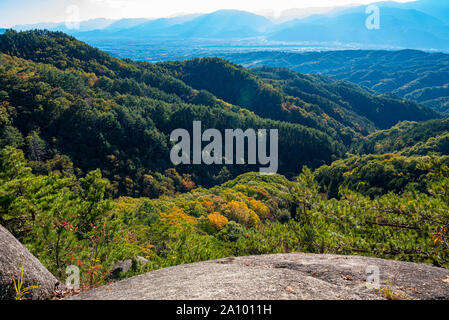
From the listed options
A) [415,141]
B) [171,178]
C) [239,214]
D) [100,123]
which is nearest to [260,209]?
[239,214]

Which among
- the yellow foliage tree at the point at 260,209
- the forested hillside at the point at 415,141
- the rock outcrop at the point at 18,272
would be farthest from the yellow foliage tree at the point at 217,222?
the forested hillside at the point at 415,141

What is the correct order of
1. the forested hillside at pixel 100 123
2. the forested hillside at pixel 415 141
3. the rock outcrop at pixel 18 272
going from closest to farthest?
the rock outcrop at pixel 18 272, the forested hillside at pixel 100 123, the forested hillside at pixel 415 141

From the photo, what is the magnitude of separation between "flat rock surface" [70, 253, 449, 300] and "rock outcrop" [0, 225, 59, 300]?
1294mm

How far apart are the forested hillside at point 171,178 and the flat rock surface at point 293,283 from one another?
10.5 ft

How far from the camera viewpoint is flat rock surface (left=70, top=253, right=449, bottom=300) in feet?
19.7

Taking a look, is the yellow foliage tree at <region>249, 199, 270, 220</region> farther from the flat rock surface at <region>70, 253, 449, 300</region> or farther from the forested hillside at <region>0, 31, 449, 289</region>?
the flat rock surface at <region>70, 253, 449, 300</region>

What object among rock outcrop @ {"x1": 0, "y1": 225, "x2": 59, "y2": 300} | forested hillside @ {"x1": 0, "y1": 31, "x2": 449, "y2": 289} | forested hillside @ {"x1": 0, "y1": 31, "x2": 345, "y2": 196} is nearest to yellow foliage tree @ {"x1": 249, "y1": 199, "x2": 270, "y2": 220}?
forested hillside @ {"x1": 0, "y1": 31, "x2": 449, "y2": 289}

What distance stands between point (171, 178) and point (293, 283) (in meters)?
84.9

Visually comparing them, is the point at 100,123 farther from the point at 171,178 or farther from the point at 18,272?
the point at 18,272

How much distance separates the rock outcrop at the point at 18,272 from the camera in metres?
6.82

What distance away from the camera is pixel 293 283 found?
658cm

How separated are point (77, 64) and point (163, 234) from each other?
140594 mm

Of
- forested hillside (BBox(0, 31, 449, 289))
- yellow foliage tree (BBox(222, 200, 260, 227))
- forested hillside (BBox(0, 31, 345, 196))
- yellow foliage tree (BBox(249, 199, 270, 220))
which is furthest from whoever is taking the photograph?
forested hillside (BBox(0, 31, 345, 196))

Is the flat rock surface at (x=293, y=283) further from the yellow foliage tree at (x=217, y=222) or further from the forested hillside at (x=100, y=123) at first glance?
the forested hillside at (x=100, y=123)
